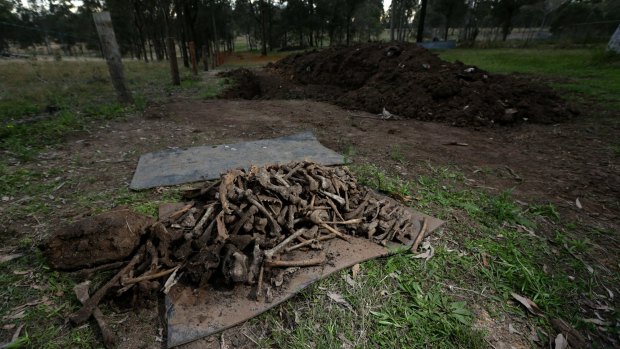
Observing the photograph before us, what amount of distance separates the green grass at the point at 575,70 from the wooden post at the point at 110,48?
12.3 meters

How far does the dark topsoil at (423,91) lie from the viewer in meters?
7.20

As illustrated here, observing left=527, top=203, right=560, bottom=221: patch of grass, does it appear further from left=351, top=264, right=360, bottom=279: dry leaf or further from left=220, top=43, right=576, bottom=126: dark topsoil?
left=220, top=43, right=576, bottom=126: dark topsoil

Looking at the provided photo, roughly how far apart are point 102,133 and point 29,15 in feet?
187

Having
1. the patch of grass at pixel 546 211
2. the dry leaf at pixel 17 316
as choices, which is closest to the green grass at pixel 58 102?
the dry leaf at pixel 17 316

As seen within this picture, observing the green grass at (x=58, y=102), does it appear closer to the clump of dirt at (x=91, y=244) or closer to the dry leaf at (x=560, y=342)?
the clump of dirt at (x=91, y=244)

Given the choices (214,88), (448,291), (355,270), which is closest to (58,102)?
(214,88)

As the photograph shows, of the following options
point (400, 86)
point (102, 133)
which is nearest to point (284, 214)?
point (102, 133)

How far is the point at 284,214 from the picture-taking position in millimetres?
2848

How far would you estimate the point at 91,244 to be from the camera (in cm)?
245

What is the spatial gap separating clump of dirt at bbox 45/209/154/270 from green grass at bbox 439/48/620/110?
33.6 feet

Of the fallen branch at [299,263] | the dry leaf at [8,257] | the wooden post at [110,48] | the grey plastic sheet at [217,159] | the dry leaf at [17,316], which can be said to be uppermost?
the wooden post at [110,48]

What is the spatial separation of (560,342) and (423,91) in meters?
7.23

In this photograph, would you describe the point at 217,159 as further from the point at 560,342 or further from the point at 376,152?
the point at 560,342

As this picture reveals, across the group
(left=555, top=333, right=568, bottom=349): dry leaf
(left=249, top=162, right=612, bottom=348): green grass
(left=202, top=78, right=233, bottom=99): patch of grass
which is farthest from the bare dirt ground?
(left=202, top=78, right=233, bottom=99): patch of grass
